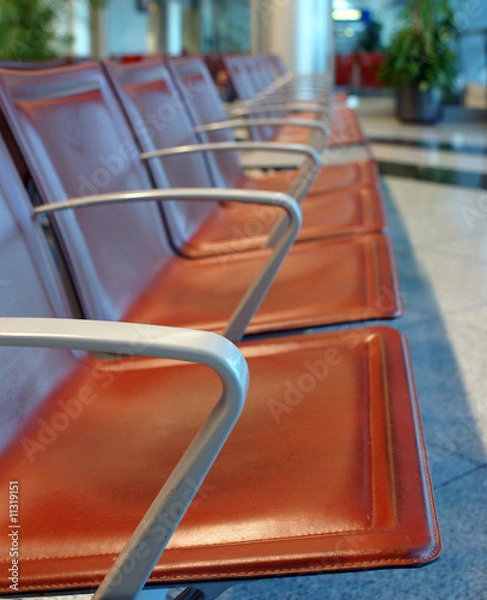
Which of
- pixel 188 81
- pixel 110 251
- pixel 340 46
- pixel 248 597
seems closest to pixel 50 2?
pixel 188 81

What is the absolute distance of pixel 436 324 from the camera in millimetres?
2225

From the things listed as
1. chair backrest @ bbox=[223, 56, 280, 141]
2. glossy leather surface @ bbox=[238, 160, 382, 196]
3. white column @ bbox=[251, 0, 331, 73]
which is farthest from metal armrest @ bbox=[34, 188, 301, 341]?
white column @ bbox=[251, 0, 331, 73]

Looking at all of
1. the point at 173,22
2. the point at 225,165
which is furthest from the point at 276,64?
the point at 173,22

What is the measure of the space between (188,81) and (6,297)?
5.55 ft

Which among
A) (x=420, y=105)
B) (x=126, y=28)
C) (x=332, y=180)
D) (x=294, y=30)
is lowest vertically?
(x=420, y=105)

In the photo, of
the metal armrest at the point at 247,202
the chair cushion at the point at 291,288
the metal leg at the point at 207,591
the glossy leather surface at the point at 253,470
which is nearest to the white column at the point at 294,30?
the chair cushion at the point at 291,288

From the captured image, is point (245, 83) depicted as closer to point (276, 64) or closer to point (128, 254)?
point (276, 64)

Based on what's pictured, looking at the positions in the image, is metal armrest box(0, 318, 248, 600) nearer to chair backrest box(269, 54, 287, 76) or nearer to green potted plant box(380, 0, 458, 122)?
chair backrest box(269, 54, 287, 76)

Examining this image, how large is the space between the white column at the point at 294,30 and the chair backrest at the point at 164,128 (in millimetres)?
5424

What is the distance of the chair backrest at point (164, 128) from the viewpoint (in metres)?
1.70

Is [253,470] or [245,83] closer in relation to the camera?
[253,470]

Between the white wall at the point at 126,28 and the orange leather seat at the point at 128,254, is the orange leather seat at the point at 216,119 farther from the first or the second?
the white wall at the point at 126,28

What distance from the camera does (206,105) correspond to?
2.58 meters

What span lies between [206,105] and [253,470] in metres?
1.95
